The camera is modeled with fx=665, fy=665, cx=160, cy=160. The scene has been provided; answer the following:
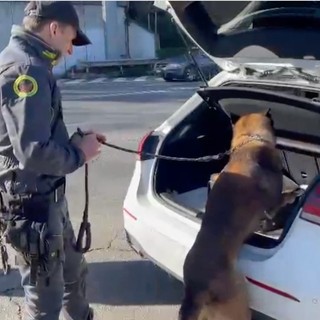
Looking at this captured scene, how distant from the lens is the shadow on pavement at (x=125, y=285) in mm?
4156

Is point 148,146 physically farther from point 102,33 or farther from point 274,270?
point 102,33

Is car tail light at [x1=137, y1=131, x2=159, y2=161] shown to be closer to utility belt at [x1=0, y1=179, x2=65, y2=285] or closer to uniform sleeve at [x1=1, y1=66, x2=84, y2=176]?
utility belt at [x1=0, y1=179, x2=65, y2=285]

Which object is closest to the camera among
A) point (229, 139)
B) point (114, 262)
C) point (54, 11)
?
point (54, 11)

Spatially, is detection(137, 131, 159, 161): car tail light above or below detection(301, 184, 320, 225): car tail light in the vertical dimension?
below

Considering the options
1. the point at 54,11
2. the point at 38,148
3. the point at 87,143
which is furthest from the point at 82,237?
the point at 54,11

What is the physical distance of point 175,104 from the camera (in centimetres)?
1409

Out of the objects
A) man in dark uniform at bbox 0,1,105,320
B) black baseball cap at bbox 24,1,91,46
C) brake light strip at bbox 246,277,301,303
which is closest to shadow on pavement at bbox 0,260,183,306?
man in dark uniform at bbox 0,1,105,320

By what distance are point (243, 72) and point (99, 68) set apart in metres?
24.2

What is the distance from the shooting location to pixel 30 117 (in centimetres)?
276

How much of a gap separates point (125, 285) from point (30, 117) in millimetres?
1907

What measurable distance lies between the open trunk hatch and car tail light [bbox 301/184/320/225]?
0.66m

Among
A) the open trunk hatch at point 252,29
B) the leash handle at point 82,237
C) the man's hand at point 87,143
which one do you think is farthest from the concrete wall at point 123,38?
the man's hand at point 87,143

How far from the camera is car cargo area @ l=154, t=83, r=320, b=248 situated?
3.39 m

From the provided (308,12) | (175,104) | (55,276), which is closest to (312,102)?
(308,12)
